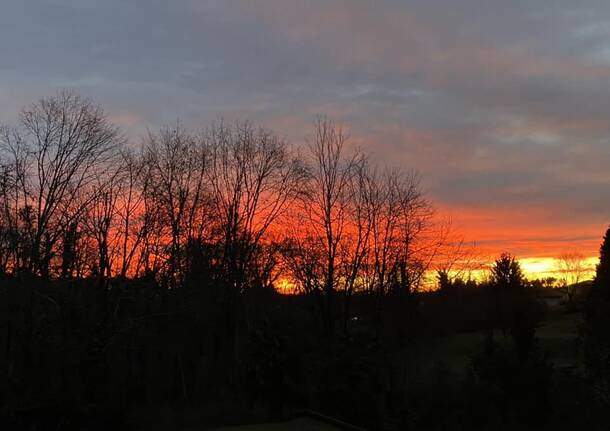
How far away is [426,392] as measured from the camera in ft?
93.7

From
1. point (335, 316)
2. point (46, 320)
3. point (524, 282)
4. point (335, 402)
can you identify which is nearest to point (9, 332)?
point (46, 320)

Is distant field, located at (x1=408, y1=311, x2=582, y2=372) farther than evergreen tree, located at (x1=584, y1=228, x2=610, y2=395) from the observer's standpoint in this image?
Yes

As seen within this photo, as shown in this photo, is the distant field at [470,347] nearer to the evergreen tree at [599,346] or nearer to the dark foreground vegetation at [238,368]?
the dark foreground vegetation at [238,368]

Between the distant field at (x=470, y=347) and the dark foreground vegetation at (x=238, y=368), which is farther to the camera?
the distant field at (x=470, y=347)

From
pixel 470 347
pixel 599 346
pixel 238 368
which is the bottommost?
pixel 238 368

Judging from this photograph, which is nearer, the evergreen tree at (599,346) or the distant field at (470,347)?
the evergreen tree at (599,346)

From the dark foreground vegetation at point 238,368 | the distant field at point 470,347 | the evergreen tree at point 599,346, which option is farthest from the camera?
the distant field at point 470,347

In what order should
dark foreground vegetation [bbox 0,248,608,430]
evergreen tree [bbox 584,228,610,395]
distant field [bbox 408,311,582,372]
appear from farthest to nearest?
distant field [bbox 408,311,582,372] < evergreen tree [bbox 584,228,610,395] < dark foreground vegetation [bbox 0,248,608,430]

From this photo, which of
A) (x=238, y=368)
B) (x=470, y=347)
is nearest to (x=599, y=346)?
(x=238, y=368)

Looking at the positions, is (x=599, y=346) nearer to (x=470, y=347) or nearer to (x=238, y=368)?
(x=238, y=368)

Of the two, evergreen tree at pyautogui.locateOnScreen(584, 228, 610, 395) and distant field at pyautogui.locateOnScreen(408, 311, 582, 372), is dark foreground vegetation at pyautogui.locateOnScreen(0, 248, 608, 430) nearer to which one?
evergreen tree at pyautogui.locateOnScreen(584, 228, 610, 395)

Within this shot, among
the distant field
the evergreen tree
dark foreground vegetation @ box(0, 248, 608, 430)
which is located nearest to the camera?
dark foreground vegetation @ box(0, 248, 608, 430)

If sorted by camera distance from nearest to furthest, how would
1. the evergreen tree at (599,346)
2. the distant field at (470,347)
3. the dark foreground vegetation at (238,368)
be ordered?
the dark foreground vegetation at (238,368)
the evergreen tree at (599,346)
the distant field at (470,347)

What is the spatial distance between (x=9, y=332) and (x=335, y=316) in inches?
692
